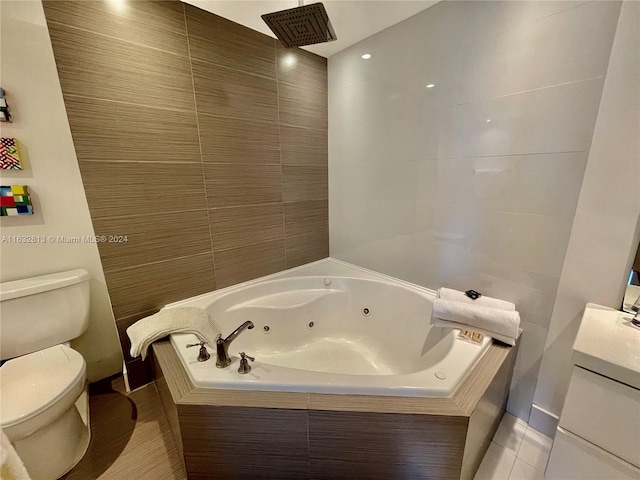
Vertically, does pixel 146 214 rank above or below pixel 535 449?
above

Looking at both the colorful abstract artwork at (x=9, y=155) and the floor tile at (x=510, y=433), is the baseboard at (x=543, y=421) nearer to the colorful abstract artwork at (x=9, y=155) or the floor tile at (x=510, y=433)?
the floor tile at (x=510, y=433)

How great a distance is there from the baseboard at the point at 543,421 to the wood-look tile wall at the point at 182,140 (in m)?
1.80

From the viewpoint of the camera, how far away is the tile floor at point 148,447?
3.96 ft

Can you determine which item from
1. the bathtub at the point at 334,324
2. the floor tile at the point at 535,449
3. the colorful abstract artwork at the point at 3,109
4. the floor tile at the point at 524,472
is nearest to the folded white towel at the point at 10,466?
the bathtub at the point at 334,324

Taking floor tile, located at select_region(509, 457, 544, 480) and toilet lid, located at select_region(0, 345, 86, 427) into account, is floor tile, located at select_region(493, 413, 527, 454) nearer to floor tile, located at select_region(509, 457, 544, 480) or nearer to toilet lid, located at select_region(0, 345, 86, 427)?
floor tile, located at select_region(509, 457, 544, 480)

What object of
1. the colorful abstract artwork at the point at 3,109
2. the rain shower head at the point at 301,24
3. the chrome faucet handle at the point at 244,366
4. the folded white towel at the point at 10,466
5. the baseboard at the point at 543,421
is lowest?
the baseboard at the point at 543,421

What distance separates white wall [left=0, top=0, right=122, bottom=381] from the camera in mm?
1218

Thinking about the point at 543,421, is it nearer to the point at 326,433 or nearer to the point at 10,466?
the point at 326,433

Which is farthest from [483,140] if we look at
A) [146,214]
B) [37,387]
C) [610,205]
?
[37,387]

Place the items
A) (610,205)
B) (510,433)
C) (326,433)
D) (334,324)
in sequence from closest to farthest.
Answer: (326,433), (610,205), (510,433), (334,324)

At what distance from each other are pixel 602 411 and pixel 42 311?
237 cm

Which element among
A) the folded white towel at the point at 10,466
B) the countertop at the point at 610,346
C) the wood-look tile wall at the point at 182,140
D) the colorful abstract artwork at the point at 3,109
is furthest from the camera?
the wood-look tile wall at the point at 182,140

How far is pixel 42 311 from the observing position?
132 centimetres

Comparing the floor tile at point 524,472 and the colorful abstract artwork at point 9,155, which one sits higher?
the colorful abstract artwork at point 9,155
